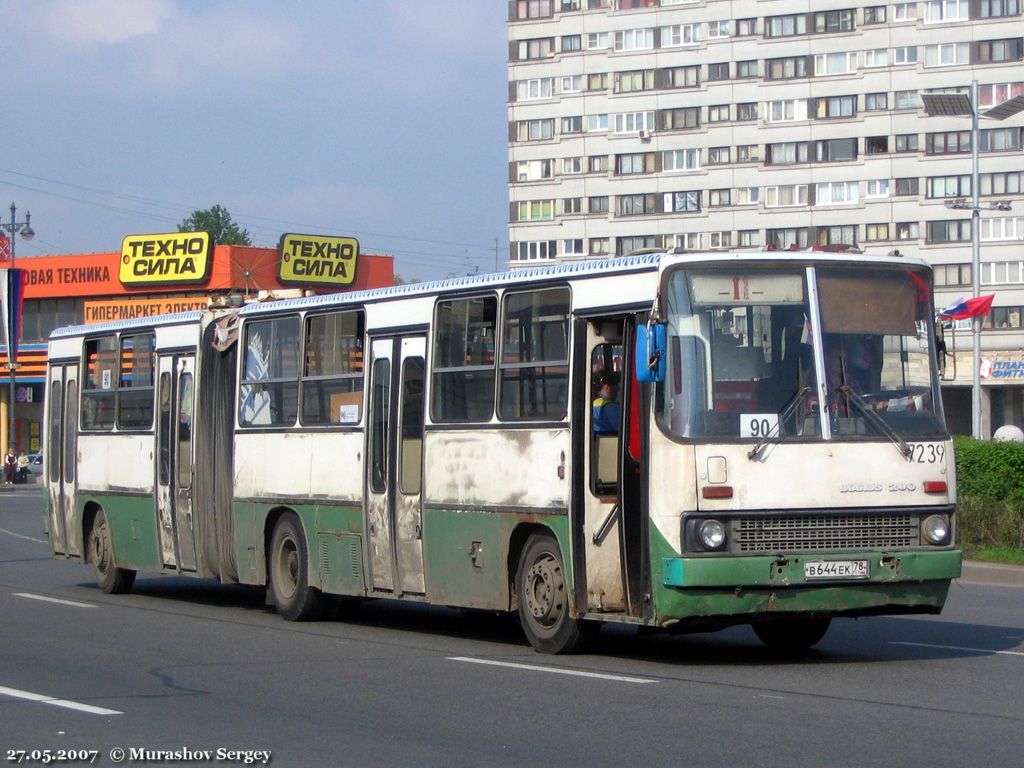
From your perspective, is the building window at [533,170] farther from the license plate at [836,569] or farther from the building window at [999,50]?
the license plate at [836,569]

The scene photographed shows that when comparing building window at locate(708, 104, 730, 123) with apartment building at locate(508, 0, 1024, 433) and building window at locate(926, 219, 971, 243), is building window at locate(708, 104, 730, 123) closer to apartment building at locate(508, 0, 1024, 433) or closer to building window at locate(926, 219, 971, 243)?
apartment building at locate(508, 0, 1024, 433)

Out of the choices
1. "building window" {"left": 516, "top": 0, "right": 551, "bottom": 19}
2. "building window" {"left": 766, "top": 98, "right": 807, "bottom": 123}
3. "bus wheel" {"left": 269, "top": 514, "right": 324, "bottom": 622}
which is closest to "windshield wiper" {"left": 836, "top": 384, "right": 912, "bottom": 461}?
"bus wheel" {"left": 269, "top": 514, "right": 324, "bottom": 622}

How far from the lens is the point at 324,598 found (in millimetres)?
16094

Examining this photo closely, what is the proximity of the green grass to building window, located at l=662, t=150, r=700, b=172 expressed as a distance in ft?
227

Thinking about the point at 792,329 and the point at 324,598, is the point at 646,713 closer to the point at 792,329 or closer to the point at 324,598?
the point at 792,329

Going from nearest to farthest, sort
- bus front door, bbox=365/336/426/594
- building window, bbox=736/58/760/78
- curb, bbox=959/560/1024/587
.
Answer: bus front door, bbox=365/336/426/594 → curb, bbox=959/560/1024/587 → building window, bbox=736/58/760/78

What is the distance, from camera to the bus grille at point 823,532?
1130 cm

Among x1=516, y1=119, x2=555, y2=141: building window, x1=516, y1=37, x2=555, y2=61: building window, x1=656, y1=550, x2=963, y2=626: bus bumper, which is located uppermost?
x1=516, y1=37, x2=555, y2=61: building window

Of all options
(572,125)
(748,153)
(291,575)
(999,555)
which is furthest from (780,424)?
(572,125)

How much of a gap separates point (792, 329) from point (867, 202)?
76453 millimetres

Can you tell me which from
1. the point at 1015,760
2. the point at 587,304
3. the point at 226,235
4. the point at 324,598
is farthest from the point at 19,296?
the point at 226,235

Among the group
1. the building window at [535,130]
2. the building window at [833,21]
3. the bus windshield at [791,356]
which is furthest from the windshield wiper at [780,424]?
the building window at [535,130]

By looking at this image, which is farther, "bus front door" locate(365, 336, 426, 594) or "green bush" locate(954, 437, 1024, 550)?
"green bush" locate(954, 437, 1024, 550)

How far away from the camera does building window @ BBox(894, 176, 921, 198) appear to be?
8450cm
